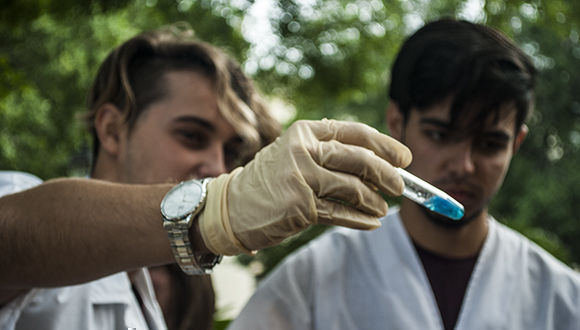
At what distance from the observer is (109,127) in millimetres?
2338

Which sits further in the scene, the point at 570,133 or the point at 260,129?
the point at 570,133

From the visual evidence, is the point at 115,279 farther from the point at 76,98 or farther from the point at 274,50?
the point at 76,98

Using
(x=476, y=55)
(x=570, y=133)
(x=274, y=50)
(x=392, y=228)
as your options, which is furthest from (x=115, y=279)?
(x=570, y=133)

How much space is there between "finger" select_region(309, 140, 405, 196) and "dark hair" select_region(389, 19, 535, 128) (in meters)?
1.02

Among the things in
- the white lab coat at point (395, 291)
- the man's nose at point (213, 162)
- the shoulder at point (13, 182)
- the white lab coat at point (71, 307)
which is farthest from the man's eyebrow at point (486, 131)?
→ the shoulder at point (13, 182)

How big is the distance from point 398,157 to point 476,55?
3.97 feet

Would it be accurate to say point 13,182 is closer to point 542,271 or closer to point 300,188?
point 300,188

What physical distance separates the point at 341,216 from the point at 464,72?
1291 mm

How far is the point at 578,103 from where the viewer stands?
9.65m

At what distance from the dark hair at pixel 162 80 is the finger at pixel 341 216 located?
1.08 metres

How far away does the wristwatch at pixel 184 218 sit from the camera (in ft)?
3.94

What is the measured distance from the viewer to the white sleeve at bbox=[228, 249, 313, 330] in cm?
198

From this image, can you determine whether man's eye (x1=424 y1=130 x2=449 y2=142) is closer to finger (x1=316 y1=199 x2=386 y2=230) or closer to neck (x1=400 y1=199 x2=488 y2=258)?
neck (x1=400 y1=199 x2=488 y2=258)

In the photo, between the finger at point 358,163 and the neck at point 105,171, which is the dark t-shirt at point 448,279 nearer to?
the finger at point 358,163
